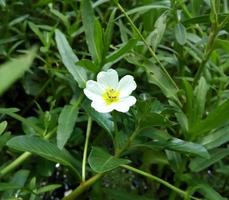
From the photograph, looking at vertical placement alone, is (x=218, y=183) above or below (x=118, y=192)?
below

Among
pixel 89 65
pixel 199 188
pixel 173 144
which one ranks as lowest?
pixel 199 188

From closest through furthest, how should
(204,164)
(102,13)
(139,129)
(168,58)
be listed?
(139,129) < (204,164) < (168,58) < (102,13)

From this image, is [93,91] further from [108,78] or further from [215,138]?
[215,138]

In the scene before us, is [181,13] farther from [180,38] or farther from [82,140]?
[82,140]

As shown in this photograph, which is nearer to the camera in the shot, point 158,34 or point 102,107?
point 102,107

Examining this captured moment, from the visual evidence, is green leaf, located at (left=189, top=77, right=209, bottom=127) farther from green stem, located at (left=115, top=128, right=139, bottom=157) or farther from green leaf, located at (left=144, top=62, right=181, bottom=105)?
green stem, located at (left=115, top=128, right=139, bottom=157)

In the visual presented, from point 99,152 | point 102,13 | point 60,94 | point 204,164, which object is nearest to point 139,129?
point 99,152

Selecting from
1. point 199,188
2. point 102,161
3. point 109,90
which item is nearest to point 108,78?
point 109,90
